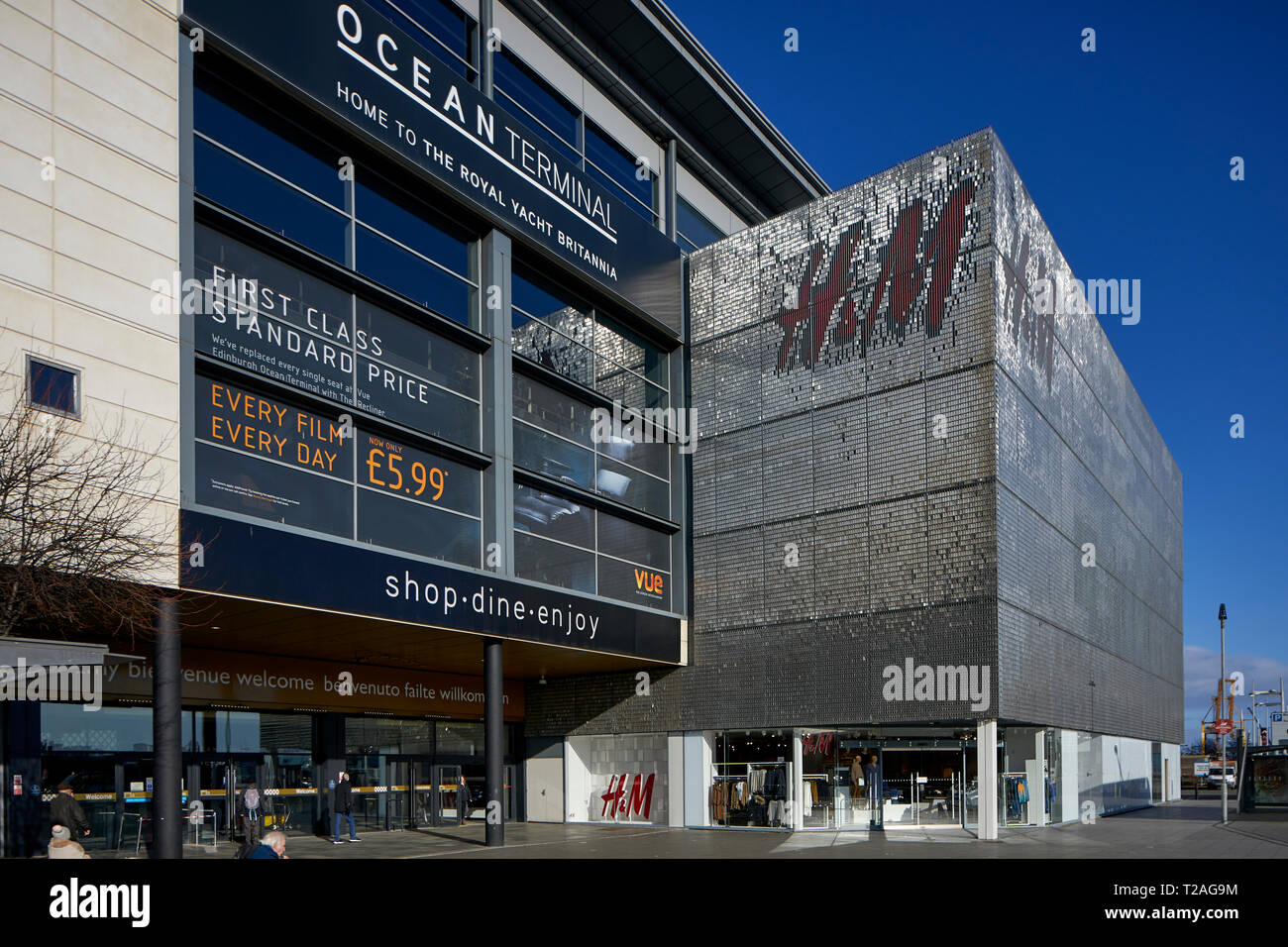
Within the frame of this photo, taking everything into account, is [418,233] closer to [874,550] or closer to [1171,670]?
[874,550]

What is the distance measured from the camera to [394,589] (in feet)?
65.7

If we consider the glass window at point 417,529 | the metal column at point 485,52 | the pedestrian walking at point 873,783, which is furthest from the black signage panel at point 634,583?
the metal column at point 485,52

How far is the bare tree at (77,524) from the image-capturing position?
13266 mm

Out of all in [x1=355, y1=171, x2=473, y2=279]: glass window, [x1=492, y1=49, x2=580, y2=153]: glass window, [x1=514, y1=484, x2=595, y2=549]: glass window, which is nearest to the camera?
[x1=355, y1=171, x2=473, y2=279]: glass window

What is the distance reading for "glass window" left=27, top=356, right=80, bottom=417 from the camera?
1453 centimetres

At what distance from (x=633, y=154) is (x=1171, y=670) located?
3406cm

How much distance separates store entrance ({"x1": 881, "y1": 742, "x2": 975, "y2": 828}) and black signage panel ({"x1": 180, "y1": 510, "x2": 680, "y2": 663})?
638cm

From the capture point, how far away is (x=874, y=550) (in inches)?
1009

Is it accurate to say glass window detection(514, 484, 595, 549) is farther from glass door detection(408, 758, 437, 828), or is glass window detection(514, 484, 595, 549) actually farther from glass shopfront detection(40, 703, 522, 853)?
glass door detection(408, 758, 437, 828)

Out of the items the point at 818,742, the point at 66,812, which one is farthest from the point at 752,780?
the point at 66,812

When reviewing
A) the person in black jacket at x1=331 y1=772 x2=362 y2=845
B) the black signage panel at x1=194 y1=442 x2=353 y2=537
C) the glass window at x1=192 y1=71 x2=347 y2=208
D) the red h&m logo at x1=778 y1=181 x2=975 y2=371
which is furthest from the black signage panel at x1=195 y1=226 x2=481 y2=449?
the red h&m logo at x1=778 y1=181 x2=975 y2=371

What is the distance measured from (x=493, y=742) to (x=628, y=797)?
8.61 meters

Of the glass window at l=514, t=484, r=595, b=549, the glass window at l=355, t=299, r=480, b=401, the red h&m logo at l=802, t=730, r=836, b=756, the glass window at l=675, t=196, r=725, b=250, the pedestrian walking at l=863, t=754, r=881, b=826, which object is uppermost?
the glass window at l=675, t=196, r=725, b=250

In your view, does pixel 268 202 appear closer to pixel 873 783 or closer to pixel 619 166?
pixel 619 166
